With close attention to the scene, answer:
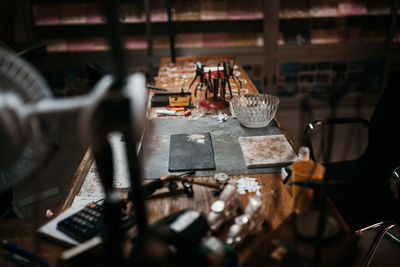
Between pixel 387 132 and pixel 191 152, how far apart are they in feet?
3.69

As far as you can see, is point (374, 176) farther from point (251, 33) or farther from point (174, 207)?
point (251, 33)

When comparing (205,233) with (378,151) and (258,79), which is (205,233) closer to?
(378,151)

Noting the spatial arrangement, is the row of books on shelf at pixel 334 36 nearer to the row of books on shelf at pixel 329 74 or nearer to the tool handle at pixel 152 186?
the row of books on shelf at pixel 329 74

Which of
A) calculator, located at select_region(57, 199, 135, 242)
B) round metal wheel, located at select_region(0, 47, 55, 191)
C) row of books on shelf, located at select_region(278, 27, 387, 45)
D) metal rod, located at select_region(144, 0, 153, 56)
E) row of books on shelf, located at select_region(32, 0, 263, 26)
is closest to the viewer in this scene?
round metal wheel, located at select_region(0, 47, 55, 191)

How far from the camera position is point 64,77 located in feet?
12.5

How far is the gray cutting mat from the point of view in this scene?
4.05 ft

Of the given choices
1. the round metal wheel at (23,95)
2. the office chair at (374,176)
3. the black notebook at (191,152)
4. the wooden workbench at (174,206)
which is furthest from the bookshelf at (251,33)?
the round metal wheel at (23,95)

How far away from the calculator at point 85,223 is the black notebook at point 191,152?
0.34 metres

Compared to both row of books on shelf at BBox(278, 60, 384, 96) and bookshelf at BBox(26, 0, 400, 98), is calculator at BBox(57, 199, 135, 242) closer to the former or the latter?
bookshelf at BBox(26, 0, 400, 98)

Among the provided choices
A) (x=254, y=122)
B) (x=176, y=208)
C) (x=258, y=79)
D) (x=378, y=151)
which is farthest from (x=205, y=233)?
(x=258, y=79)

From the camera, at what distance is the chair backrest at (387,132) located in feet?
→ 5.61

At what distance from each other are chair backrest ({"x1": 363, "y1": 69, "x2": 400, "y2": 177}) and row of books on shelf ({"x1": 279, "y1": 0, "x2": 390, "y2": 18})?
221 centimetres

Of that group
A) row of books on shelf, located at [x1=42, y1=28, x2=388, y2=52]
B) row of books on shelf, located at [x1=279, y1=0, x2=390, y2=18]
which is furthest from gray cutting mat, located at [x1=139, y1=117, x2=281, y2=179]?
row of books on shelf, located at [x1=279, y1=0, x2=390, y2=18]

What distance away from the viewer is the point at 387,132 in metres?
1.75
